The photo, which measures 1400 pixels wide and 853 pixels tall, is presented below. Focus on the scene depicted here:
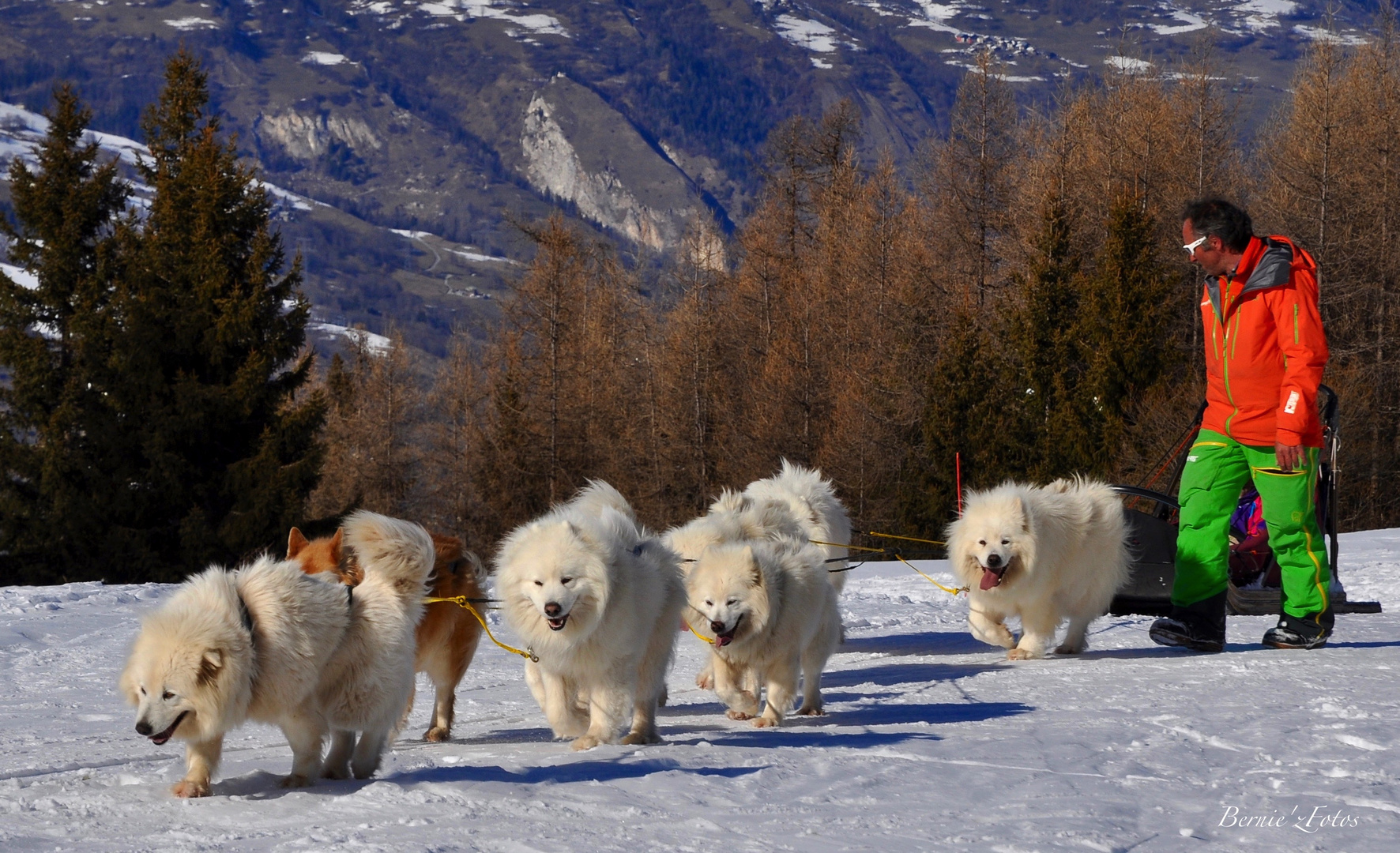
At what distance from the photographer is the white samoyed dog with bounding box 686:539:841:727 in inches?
220

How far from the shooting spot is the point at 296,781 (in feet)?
13.8

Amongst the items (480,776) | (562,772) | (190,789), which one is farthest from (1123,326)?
(190,789)

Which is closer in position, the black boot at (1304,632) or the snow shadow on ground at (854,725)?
the snow shadow on ground at (854,725)

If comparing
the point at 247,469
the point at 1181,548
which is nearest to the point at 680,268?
the point at 247,469

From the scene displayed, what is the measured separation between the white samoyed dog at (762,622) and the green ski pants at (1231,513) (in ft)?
7.28

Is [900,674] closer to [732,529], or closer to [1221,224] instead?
[732,529]

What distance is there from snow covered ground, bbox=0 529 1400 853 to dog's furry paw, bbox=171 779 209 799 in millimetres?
51

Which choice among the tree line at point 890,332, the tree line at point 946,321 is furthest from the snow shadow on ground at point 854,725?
the tree line at point 890,332

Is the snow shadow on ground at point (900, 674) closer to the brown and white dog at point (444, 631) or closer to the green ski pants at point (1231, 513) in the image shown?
the green ski pants at point (1231, 513)

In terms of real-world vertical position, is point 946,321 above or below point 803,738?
above

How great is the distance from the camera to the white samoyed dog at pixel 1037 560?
7.18 meters

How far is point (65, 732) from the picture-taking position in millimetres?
5652

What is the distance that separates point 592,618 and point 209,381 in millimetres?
26142

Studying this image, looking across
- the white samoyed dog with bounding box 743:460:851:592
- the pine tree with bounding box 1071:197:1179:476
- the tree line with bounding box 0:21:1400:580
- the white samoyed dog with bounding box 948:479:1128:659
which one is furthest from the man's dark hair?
the pine tree with bounding box 1071:197:1179:476
